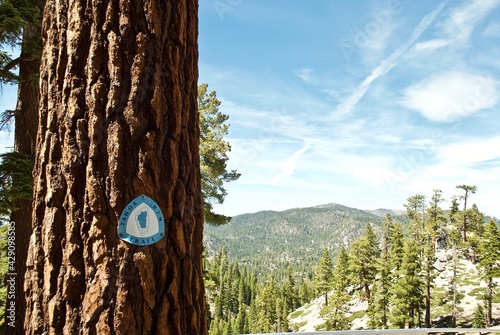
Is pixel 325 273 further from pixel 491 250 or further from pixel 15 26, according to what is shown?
pixel 15 26

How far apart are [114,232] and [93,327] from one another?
0.35m

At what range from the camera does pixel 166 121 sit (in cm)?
147

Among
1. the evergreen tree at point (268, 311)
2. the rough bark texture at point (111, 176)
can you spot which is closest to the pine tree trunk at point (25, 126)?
the rough bark texture at point (111, 176)

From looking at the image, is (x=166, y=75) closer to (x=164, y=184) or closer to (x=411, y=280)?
(x=164, y=184)

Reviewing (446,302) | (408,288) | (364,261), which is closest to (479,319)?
(446,302)

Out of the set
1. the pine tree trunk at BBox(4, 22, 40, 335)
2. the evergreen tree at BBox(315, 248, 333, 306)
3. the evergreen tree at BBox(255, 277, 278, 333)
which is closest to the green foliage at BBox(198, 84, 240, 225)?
the pine tree trunk at BBox(4, 22, 40, 335)

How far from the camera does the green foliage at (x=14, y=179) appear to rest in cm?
447

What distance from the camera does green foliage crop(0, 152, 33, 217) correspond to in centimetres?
447

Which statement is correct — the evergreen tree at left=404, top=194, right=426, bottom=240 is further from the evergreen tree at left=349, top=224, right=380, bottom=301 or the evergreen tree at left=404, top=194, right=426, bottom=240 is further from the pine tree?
the pine tree

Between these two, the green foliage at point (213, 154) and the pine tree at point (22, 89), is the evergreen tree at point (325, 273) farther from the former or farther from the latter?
the pine tree at point (22, 89)

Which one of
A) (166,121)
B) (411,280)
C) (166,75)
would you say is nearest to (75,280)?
(166,121)

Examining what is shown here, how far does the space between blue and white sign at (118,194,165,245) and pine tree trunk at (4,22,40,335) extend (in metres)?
4.01

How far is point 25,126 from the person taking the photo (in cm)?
516

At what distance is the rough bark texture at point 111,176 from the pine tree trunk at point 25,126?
12.5 feet
